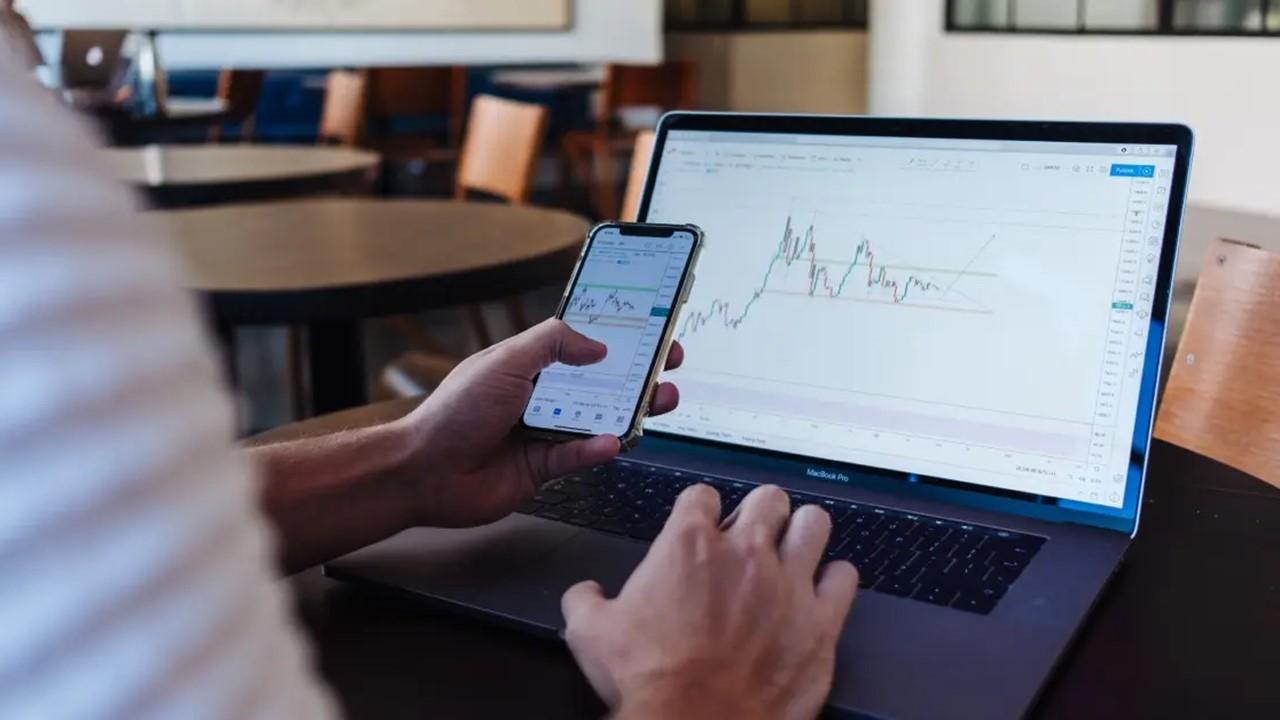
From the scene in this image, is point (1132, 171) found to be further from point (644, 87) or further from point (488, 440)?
point (644, 87)

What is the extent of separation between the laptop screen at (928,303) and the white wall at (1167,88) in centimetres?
460

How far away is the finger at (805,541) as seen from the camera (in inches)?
23.1

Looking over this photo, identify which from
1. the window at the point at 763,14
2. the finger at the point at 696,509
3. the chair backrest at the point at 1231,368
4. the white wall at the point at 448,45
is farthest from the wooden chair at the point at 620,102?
the finger at the point at 696,509

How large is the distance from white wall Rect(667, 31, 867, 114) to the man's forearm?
8034mm

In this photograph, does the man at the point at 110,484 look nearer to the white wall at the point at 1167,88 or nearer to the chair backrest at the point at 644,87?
the white wall at the point at 1167,88

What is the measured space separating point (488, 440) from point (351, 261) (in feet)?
2.69

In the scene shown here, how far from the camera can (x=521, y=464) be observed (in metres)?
0.82

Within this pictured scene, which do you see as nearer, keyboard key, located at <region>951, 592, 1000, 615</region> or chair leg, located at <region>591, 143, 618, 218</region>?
keyboard key, located at <region>951, 592, 1000, 615</region>

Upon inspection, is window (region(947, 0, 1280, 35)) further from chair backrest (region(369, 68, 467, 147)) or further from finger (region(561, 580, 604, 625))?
finger (region(561, 580, 604, 625))

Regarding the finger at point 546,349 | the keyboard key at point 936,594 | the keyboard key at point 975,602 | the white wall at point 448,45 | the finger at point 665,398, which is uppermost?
the white wall at point 448,45

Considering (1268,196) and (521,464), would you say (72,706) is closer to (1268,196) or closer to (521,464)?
(521,464)

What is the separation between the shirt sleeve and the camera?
165 mm

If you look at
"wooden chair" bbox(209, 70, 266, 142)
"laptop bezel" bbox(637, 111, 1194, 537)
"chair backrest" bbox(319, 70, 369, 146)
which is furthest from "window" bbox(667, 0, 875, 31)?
"laptop bezel" bbox(637, 111, 1194, 537)

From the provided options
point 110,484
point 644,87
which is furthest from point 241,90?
point 110,484
